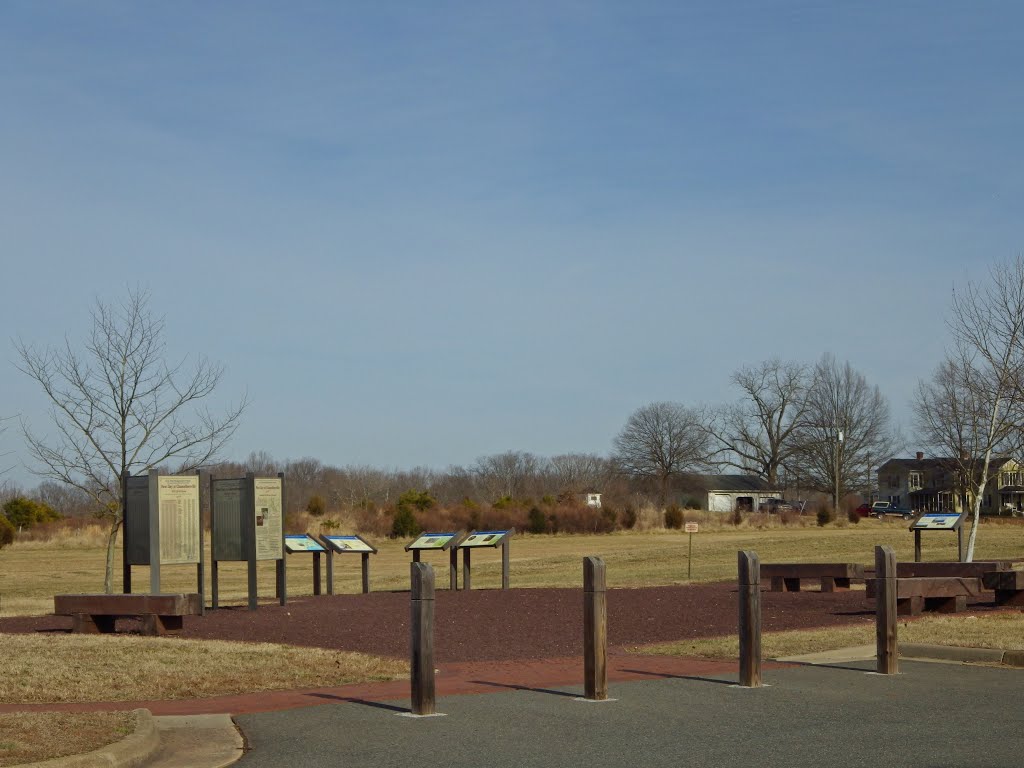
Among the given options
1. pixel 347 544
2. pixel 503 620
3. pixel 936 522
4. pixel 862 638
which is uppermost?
pixel 936 522

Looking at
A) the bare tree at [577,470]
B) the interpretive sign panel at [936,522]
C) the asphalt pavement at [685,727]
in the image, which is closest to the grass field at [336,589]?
the asphalt pavement at [685,727]

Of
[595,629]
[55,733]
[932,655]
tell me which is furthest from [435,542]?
[55,733]

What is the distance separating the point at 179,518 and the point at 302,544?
22.2 ft

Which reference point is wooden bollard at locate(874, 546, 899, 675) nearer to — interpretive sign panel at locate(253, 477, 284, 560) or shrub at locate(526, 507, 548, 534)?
interpretive sign panel at locate(253, 477, 284, 560)

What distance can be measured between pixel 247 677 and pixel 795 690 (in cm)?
511

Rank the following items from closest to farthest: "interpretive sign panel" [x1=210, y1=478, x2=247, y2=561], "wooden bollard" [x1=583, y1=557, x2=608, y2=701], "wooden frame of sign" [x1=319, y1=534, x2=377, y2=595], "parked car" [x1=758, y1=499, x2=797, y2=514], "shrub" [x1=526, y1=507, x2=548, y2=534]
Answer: "wooden bollard" [x1=583, y1=557, x2=608, y2=701]
"interpretive sign panel" [x1=210, y1=478, x2=247, y2=561]
"wooden frame of sign" [x1=319, y1=534, x2=377, y2=595]
"shrub" [x1=526, y1=507, x2=548, y2=534]
"parked car" [x1=758, y1=499, x2=797, y2=514]

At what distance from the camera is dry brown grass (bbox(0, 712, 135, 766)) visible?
24.8 feet

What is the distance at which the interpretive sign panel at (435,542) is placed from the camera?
86.9 feet

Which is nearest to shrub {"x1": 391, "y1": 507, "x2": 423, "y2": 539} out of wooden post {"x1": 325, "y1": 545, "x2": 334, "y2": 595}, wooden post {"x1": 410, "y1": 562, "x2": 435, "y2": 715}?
Answer: wooden post {"x1": 325, "y1": 545, "x2": 334, "y2": 595}

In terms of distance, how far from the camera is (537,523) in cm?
6241

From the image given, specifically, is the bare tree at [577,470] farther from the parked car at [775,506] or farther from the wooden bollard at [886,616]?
the wooden bollard at [886,616]

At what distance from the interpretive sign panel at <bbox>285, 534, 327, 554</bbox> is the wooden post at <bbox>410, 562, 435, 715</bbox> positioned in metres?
16.8

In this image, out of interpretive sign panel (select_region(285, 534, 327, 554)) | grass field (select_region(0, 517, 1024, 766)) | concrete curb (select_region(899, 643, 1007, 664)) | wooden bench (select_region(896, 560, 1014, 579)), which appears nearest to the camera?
grass field (select_region(0, 517, 1024, 766))

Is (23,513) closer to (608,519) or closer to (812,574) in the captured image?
(608,519)
